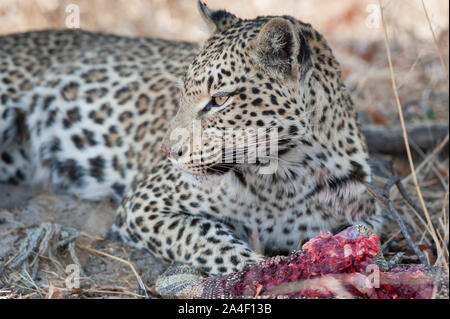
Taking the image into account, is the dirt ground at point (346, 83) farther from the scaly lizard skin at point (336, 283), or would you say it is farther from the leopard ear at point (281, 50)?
the leopard ear at point (281, 50)

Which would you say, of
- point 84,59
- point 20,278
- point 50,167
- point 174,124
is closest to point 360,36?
point 84,59

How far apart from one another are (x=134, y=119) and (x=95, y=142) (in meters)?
0.45

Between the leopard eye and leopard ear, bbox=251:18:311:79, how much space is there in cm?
32

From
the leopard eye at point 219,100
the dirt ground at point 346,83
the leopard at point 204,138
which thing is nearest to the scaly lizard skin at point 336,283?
the dirt ground at point 346,83

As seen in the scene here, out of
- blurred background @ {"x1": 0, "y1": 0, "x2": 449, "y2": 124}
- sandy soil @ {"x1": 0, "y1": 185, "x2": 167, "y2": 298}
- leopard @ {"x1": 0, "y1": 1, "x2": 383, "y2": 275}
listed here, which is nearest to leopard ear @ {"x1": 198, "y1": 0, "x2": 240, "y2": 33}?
leopard @ {"x1": 0, "y1": 1, "x2": 383, "y2": 275}

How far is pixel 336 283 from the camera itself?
3.36 m

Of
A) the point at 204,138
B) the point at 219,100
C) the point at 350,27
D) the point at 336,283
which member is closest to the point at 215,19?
the point at 219,100

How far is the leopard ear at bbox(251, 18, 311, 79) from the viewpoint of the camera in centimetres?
399

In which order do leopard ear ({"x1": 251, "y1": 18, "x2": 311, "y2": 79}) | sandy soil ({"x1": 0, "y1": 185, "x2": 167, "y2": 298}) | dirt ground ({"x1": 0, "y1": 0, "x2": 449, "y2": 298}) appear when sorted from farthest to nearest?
dirt ground ({"x1": 0, "y1": 0, "x2": 449, "y2": 298}), sandy soil ({"x1": 0, "y1": 185, "x2": 167, "y2": 298}), leopard ear ({"x1": 251, "y1": 18, "x2": 311, "y2": 79})

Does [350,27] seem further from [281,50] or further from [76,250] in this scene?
[76,250]

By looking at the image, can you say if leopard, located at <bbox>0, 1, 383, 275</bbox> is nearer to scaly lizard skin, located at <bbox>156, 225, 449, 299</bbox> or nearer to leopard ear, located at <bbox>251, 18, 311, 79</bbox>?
leopard ear, located at <bbox>251, 18, 311, 79</bbox>

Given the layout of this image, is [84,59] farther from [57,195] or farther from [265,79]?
[265,79]
